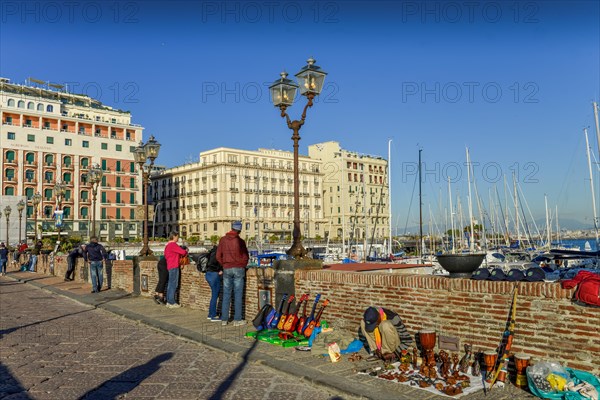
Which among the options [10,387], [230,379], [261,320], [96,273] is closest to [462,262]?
[230,379]

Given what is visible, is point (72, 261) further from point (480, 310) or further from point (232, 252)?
point (480, 310)

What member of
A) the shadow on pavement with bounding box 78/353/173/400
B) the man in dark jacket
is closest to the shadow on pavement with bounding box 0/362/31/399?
the shadow on pavement with bounding box 78/353/173/400

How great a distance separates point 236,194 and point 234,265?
97.6 metres

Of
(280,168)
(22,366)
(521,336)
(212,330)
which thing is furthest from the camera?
(280,168)

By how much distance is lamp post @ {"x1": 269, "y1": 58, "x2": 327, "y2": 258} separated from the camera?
1029 centimetres

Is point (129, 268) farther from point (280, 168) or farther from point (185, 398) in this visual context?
point (280, 168)

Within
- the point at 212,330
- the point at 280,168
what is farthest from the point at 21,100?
the point at 212,330

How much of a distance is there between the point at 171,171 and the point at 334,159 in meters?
36.9

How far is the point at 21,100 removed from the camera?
274 ft

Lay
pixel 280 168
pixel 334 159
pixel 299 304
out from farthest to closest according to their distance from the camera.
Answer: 1. pixel 334 159
2. pixel 280 168
3. pixel 299 304

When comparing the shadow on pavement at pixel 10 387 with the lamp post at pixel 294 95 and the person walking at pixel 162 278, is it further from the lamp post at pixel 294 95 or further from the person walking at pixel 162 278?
the person walking at pixel 162 278

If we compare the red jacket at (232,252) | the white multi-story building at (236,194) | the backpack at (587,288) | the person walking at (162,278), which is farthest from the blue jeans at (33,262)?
the white multi-story building at (236,194)

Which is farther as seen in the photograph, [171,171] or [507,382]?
[171,171]

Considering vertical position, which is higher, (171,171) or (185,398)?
(171,171)
